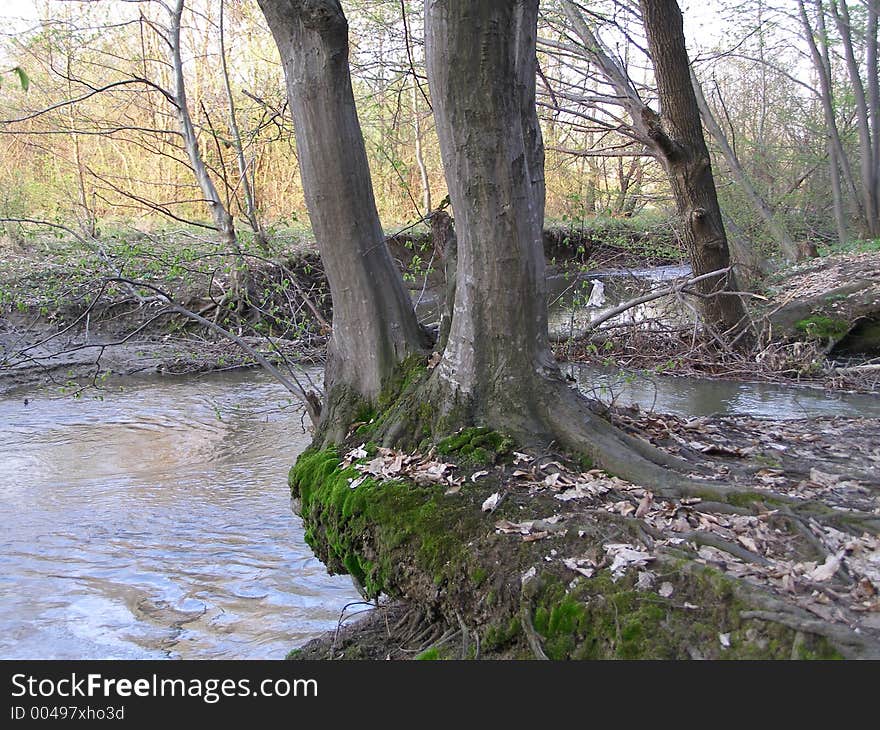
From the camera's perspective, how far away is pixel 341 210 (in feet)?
18.8

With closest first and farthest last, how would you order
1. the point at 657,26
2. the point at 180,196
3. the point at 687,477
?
the point at 687,477 → the point at 657,26 → the point at 180,196

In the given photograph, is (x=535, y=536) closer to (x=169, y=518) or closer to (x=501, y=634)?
(x=501, y=634)

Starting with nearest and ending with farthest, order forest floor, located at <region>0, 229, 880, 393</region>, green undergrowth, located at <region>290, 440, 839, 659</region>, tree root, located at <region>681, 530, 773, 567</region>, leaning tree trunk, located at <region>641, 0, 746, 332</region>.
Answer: green undergrowth, located at <region>290, 440, 839, 659</region> → tree root, located at <region>681, 530, 773, 567</region> → forest floor, located at <region>0, 229, 880, 393</region> → leaning tree trunk, located at <region>641, 0, 746, 332</region>

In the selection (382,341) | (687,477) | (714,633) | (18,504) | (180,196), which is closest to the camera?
(714,633)

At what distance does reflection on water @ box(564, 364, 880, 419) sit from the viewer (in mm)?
8820

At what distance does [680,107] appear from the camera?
9.92m

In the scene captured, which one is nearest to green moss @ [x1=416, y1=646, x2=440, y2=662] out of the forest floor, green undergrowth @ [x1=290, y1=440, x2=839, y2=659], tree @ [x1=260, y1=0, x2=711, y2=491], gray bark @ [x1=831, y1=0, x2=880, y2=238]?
green undergrowth @ [x1=290, y1=440, x2=839, y2=659]

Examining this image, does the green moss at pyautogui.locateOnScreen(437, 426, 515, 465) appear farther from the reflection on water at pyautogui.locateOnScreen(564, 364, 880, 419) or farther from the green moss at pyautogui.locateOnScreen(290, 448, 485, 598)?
the reflection on water at pyautogui.locateOnScreen(564, 364, 880, 419)

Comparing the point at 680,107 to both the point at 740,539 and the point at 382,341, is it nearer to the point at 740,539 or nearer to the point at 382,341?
the point at 382,341

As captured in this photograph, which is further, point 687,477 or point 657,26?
point 657,26

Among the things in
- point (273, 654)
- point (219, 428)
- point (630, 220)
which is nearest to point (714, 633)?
point (273, 654)

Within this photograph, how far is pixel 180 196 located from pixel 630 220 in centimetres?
1107

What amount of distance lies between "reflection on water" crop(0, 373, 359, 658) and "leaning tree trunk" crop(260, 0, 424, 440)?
4.26 feet

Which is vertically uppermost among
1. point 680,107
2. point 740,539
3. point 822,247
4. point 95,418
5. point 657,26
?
point 657,26
